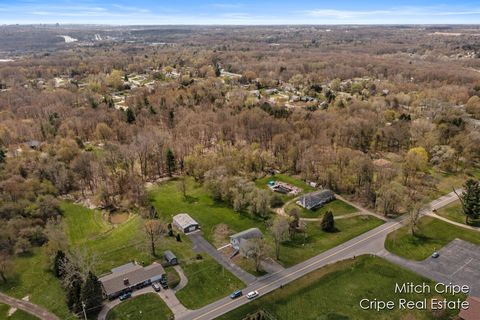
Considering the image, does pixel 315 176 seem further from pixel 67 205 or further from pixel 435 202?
pixel 67 205

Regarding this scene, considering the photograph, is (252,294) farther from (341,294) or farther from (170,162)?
(170,162)

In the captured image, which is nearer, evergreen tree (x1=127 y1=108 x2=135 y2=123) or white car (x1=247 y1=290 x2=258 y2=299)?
white car (x1=247 y1=290 x2=258 y2=299)

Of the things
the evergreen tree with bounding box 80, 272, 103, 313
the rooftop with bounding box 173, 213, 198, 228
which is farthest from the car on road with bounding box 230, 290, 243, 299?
the rooftop with bounding box 173, 213, 198, 228

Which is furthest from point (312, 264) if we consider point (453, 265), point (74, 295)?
point (74, 295)

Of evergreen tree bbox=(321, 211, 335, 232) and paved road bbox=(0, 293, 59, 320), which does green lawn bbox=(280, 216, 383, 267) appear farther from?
paved road bbox=(0, 293, 59, 320)

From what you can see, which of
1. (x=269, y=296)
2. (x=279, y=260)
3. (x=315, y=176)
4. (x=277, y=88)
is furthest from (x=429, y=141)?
(x=277, y=88)

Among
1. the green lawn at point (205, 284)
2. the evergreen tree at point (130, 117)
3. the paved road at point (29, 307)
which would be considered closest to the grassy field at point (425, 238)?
the green lawn at point (205, 284)
